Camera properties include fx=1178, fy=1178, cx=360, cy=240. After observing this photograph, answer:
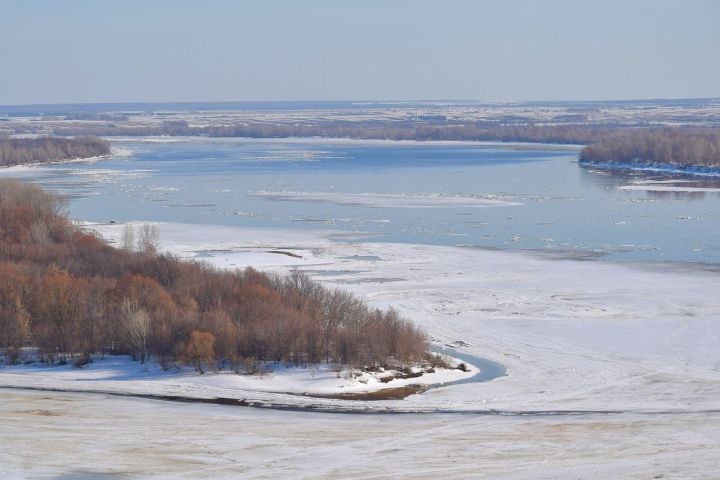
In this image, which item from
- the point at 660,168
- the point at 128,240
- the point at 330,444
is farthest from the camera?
the point at 660,168

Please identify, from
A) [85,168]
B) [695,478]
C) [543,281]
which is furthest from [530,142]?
[695,478]

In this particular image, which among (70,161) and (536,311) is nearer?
(536,311)

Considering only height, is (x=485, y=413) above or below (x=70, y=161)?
above

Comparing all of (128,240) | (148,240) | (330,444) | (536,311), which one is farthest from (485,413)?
(128,240)

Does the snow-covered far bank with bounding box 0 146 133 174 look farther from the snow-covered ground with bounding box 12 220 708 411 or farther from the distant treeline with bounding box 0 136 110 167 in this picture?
the snow-covered ground with bounding box 12 220 708 411

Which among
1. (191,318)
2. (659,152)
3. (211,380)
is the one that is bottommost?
(211,380)

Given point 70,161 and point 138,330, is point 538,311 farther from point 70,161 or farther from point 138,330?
point 70,161

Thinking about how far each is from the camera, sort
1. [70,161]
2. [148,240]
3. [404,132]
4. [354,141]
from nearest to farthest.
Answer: [148,240] < [70,161] < [354,141] < [404,132]
